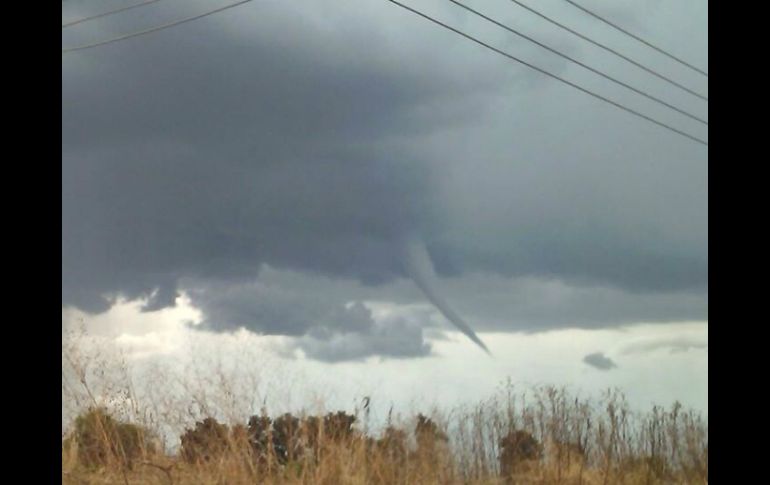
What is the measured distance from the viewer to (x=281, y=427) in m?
4.97

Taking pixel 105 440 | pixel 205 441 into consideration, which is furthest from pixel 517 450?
pixel 105 440

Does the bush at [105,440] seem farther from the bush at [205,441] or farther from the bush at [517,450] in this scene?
the bush at [517,450]

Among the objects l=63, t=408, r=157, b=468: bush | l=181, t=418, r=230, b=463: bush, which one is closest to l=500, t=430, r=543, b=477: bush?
l=181, t=418, r=230, b=463: bush

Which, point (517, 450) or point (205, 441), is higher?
point (205, 441)

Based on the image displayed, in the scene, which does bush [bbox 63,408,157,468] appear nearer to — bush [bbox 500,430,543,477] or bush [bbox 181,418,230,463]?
bush [bbox 181,418,230,463]

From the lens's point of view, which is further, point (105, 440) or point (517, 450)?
point (517, 450)

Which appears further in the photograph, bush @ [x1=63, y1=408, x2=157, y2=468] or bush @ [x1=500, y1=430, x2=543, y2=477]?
bush @ [x1=500, y1=430, x2=543, y2=477]

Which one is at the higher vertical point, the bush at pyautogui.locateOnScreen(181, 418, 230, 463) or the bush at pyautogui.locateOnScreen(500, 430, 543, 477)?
the bush at pyautogui.locateOnScreen(181, 418, 230, 463)

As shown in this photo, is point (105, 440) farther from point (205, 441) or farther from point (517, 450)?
point (517, 450)

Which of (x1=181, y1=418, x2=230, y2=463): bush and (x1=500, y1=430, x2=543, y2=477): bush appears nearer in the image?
(x1=181, y1=418, x2=230, y2=463): bush
